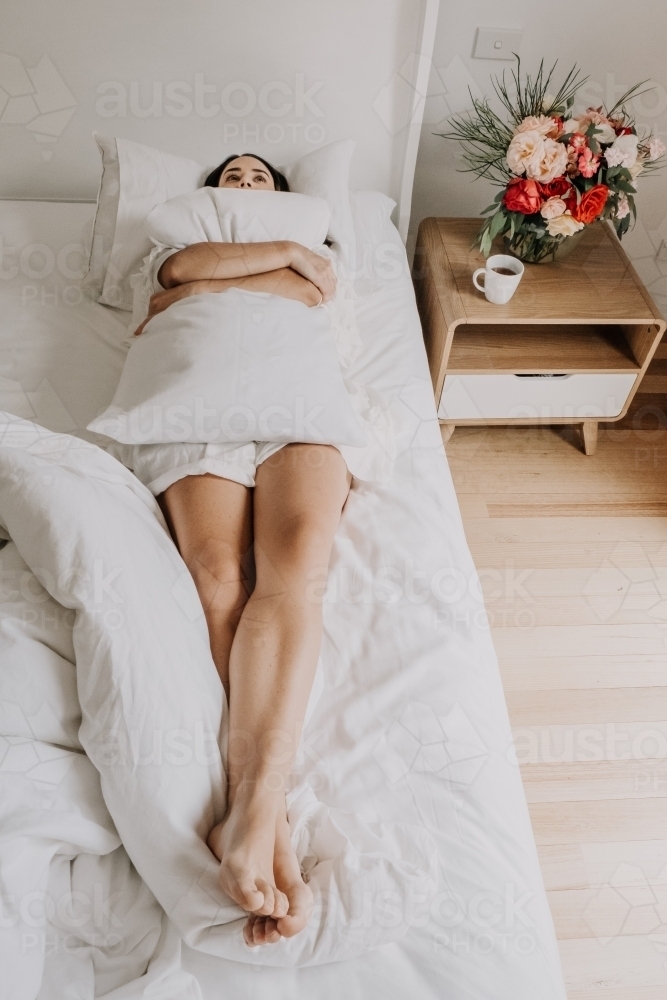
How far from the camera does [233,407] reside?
1149mm

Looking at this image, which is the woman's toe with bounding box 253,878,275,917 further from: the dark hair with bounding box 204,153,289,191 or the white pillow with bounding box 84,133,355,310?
the dark hair with bounding box 204,153,289,191

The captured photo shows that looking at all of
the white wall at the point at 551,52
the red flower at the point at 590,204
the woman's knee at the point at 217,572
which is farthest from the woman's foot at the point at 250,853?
the white wall at the point at 551,52

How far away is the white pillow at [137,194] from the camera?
155 centimetres

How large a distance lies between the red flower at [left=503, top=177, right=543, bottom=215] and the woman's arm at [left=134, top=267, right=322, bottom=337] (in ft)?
1.62

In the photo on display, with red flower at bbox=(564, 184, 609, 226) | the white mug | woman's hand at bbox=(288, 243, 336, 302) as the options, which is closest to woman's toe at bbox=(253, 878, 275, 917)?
woman's hand at bbox=(288, 243, 336, 302)

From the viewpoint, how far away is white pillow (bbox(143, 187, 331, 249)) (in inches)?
57.4

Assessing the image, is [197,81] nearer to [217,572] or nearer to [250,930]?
[217,572]

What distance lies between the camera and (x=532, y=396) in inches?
69.6

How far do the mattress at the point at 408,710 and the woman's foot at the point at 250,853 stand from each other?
0.17 feet

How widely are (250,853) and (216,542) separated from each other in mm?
460

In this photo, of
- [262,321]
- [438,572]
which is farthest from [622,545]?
[262,321]

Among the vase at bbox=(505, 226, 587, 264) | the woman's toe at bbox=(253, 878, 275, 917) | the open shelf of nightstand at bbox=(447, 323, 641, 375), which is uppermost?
the vase at bbox=(505, 226, 587, 264)

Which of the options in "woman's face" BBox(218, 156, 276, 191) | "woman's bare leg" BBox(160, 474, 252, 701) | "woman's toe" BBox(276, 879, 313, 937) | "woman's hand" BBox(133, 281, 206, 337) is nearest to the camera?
"woman's toe" BBox(276, 879, 313, 937)

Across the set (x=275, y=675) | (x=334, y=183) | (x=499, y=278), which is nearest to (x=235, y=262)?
(x=334, y=183)
